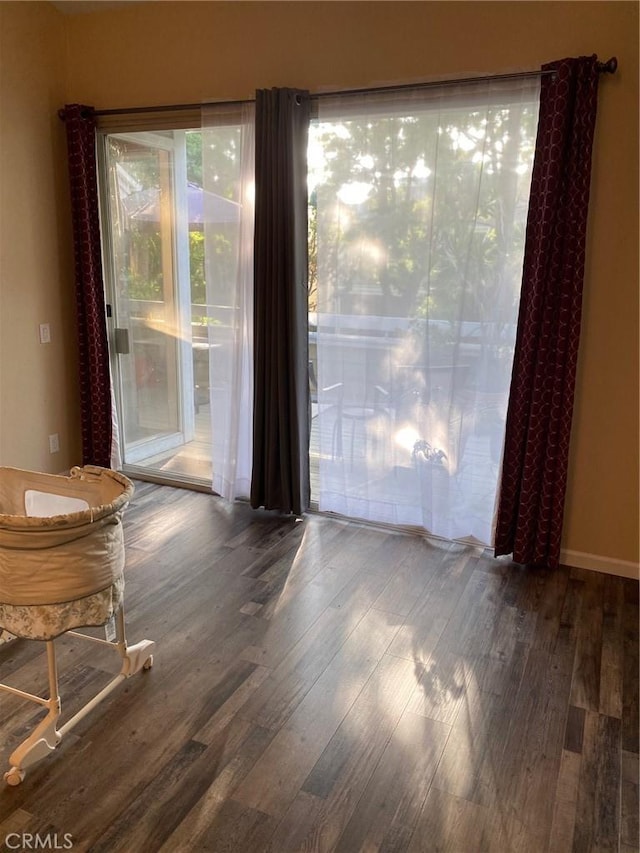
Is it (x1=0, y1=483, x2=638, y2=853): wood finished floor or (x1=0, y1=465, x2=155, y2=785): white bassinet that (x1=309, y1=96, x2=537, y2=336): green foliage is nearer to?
(x1=0, y1=483, x2=638, y2=853): wood finished floor

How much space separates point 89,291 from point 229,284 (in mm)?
1028

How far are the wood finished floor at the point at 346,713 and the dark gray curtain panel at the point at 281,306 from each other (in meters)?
0.58

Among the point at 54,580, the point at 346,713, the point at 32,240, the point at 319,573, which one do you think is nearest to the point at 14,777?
the point at 54,580

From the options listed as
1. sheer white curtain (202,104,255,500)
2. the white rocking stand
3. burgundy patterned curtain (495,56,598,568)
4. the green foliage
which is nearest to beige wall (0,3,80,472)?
sheer white curtain (202,104,255,500)

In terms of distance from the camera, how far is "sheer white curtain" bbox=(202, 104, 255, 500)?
3601 millimetres

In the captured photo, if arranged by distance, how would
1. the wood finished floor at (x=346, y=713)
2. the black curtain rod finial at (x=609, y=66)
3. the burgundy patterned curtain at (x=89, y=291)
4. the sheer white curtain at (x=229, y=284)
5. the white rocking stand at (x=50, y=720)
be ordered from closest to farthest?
the wood finished floor at (x=346, y=713) → the white rocking stand at (x=50, y=720) → the black curtain rod finial at (x=609, y=66) → the sheer white curtain at (x=229, y=284) → the burgundy patterned curtain at (x=89, y=291)

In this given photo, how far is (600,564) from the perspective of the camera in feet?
10.9

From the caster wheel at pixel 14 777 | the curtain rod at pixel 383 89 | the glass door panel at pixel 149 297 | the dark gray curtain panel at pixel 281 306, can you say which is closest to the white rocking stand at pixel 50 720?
the caster wheel at pixel 14 777

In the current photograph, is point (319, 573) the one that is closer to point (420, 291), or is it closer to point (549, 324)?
point (420, 291)

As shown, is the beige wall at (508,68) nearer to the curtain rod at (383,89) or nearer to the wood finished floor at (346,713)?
the curtain rod at (383,89)

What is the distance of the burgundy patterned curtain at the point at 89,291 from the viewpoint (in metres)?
4.02

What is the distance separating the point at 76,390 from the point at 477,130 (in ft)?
9.95

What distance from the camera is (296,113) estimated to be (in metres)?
3.37

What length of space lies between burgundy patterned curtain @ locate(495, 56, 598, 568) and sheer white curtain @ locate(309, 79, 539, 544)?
0.10 meters
